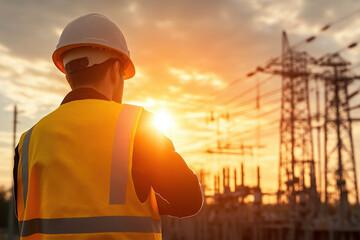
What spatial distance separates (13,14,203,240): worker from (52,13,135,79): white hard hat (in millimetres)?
200

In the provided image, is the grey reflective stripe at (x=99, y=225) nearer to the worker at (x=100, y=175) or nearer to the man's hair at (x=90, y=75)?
the worker at (x=100, y=175)

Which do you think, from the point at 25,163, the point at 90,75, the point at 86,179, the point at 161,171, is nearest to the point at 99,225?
the point at 86,179

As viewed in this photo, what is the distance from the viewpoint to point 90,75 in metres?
2.20

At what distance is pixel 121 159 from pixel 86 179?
0.15 m

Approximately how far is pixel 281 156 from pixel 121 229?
37675 millimetres

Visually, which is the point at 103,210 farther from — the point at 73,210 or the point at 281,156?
the point at 281,156

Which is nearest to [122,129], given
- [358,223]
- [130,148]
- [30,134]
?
[130,148]

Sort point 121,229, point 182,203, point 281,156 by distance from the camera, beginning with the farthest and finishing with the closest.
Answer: point 281,156 → point 182,203 → point 121,229

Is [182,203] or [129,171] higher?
[129,171]

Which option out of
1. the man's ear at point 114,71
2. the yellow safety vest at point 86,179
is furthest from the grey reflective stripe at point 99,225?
the man's ear at point 114,71

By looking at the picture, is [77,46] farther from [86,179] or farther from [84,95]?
[86,179]

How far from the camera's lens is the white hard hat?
2252 mm

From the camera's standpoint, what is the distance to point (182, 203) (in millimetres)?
1972

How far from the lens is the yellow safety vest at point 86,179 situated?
187 centimetres
